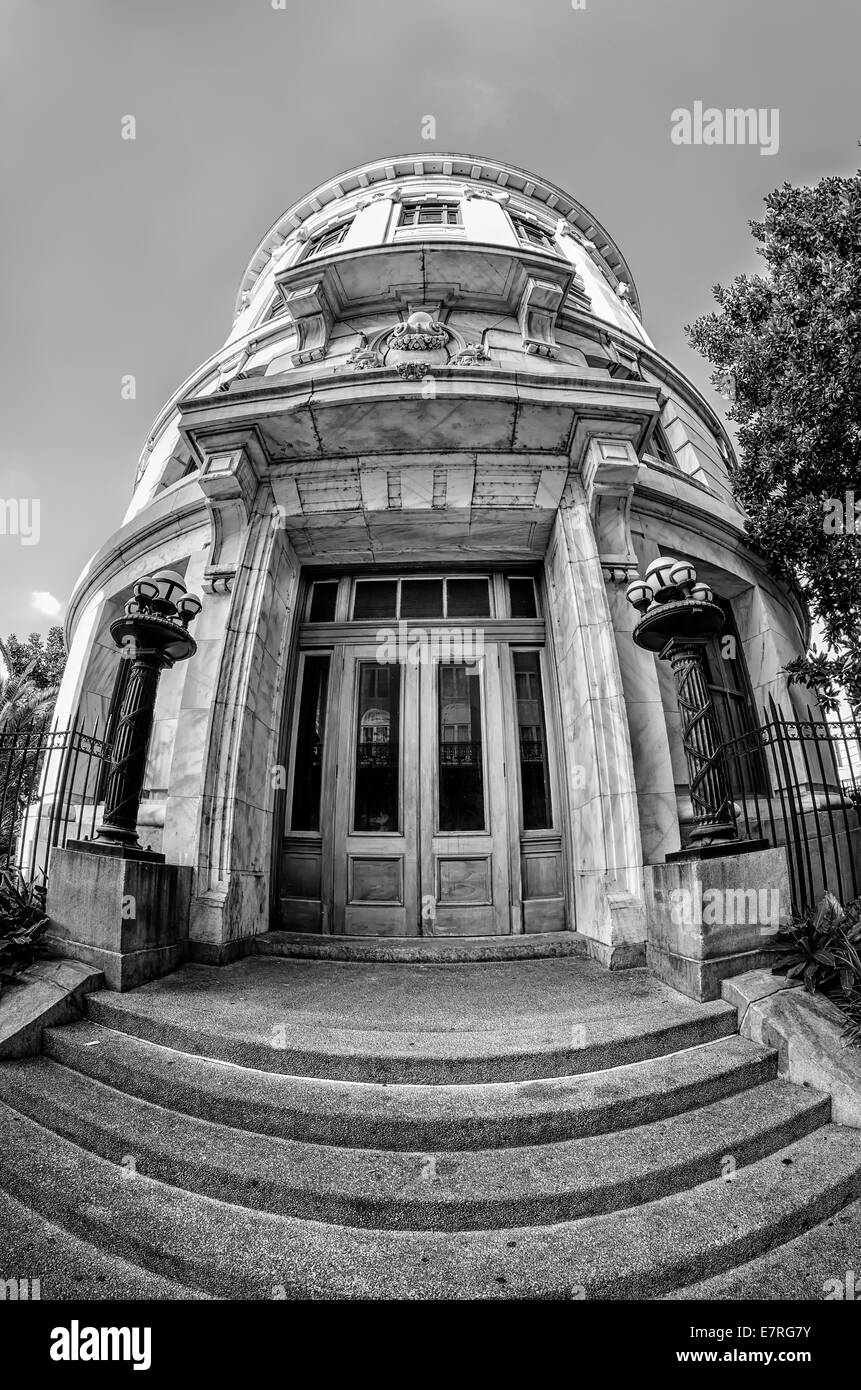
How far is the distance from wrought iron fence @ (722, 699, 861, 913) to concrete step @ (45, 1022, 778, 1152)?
224 cm

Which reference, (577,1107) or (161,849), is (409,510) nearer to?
(161,849)

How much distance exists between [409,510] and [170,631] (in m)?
3.10

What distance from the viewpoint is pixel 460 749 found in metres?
6.85

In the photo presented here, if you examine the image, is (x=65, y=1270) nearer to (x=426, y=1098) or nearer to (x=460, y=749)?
(x=426, y=1098)

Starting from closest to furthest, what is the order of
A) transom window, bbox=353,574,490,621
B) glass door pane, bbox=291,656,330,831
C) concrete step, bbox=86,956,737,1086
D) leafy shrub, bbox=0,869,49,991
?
1. concrete step, bbox=86,956,737,1086
2. leafy shrub, bbox=0,869,49,991
3. glass door pane, bbox=291,656,330,831
4. transom window, bbox=353,574,490,621

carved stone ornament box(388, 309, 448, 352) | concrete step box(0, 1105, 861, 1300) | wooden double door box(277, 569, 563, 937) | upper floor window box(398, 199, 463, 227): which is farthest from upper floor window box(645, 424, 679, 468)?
concrete step box(0, 1105, 861, 1300)

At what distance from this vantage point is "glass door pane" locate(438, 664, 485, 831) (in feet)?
21.9

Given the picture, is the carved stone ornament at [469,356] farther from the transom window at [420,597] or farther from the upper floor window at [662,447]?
the upper floor window at [662,447]

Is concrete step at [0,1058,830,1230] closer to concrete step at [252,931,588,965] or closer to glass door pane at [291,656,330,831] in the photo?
concrete step at [252,931,588,965]

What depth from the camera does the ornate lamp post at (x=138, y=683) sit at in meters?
4.90

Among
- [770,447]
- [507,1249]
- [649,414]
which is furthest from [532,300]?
[507,1249]

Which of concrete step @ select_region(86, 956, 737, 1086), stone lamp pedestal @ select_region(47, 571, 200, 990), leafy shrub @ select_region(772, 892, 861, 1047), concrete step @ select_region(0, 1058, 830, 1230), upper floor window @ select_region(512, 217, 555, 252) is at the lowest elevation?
concrete step @ select_region(0, 1058, 830, 1230)

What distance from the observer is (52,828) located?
666cm

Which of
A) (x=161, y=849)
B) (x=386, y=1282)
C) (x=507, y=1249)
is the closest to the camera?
(x=386, y=1282)
